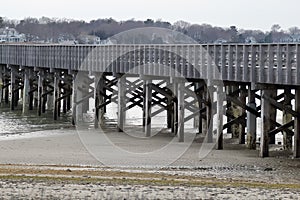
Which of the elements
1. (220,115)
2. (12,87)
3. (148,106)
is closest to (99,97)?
(148,106)

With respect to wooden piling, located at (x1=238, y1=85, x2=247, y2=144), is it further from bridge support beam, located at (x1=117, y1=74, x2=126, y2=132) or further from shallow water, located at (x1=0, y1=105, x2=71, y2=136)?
shallow water, located at (x1=0, y1=105, x2=71, y2=136)

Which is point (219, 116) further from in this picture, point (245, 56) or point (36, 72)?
point (36, 72)

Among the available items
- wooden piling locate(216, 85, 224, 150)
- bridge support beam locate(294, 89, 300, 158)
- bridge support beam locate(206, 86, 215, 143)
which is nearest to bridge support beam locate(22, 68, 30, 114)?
bridge support beam locate(206, 86, 215, 143)

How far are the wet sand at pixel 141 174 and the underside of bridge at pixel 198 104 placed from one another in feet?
2.54

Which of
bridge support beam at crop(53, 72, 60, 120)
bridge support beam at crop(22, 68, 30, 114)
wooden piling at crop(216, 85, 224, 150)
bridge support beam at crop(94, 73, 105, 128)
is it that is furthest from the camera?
bridge support beam at crop(22, 68, 30, 114)

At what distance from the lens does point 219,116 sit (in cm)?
2672

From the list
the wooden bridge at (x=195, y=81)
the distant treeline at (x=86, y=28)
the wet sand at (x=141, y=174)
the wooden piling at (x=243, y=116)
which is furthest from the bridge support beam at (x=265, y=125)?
the distant treeline at (x=86, y=28)

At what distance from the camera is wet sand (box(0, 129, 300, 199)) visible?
50.0 ft

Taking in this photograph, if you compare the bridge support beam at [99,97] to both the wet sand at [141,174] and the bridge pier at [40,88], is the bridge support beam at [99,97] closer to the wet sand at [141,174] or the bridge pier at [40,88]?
the wet sand at [141,174]

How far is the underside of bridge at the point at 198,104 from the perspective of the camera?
24.5 metres

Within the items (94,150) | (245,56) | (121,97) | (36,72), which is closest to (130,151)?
(94,150)

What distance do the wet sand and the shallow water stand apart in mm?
4830

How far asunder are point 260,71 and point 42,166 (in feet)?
24.1

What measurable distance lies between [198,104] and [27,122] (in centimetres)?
1056
